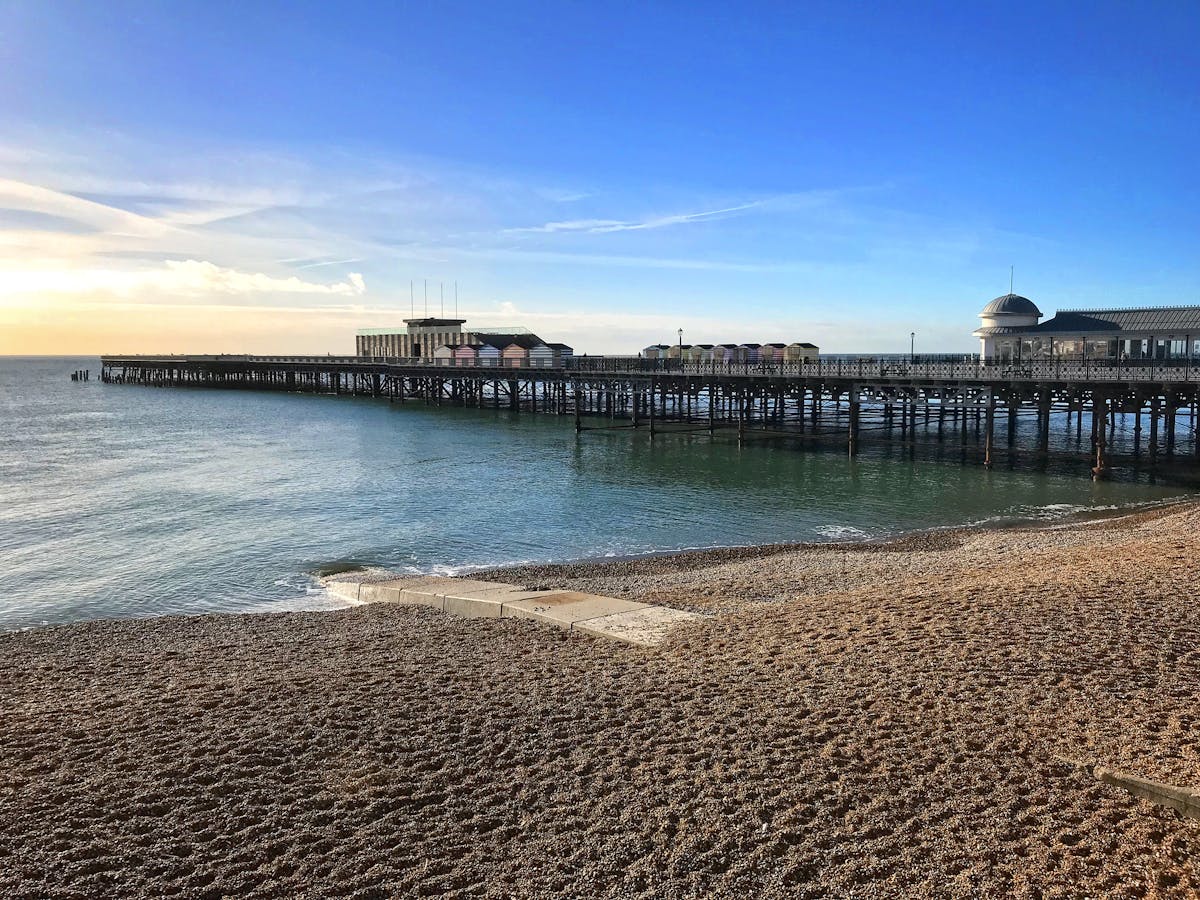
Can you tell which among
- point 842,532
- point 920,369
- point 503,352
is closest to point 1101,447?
point 920,369

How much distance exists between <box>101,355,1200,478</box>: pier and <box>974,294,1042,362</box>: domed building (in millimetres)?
2554

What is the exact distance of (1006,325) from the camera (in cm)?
4341

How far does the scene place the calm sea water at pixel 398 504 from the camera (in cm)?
1919

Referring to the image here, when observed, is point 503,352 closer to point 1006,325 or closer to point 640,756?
point 1006,325

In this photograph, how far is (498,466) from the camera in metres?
36.8

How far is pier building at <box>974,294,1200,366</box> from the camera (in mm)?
36594

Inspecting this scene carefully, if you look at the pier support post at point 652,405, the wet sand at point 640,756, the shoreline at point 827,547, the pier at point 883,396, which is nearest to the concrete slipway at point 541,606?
the wet sand at point 640,756

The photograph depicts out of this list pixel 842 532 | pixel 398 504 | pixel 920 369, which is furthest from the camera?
pixel 920 369

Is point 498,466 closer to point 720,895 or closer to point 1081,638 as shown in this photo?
point 1081,638

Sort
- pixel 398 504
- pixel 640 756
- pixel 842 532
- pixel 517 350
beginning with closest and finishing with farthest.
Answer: pixel 640 756 → pixel 842 532 → pixel 398 504 → pixel 517 350

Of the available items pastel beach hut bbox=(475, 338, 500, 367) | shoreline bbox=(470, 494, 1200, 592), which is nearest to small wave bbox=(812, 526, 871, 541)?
shoreline bbox=(470, 494, 1200, 592)

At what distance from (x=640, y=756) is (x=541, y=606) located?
572cm

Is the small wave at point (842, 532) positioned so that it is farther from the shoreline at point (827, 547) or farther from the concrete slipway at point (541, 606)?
the concrete slipway at point (541, 606)

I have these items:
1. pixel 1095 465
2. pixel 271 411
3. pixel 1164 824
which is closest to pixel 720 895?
pixel 1164 824
